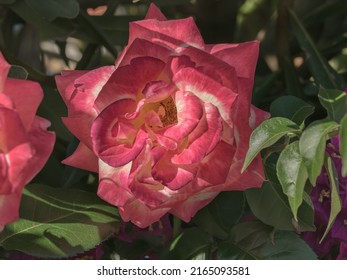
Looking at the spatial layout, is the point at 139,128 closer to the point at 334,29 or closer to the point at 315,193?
the point at 315,193

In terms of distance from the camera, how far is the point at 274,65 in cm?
100

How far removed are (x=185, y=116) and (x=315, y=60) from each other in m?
0.31

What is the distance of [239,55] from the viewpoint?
534 mm

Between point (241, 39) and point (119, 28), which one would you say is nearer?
point (119, 28)

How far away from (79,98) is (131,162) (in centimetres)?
6

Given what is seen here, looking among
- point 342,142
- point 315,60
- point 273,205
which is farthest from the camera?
point 315,60

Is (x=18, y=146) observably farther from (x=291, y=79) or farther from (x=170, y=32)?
(x=291, y=79)

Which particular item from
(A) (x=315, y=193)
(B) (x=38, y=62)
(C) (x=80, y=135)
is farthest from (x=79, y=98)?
(B) (x=38, y=62)

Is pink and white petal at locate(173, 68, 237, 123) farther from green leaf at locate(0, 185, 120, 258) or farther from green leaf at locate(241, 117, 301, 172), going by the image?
green leaf at locate(0, 185, 120, 258)

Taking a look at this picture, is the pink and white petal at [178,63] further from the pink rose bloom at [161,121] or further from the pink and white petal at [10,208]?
the pink and white petal at [10,208]

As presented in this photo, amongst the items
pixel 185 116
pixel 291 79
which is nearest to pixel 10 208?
pixel 185 116

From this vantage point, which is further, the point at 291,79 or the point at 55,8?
the point at 291,79

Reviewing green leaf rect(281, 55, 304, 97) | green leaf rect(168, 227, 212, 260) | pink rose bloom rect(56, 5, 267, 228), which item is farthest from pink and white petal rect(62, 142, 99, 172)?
green leaf rect(281, 55, 304, 97)

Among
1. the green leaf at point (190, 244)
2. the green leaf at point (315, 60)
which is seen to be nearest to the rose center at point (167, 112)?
the green leaf at point (190, 244)
